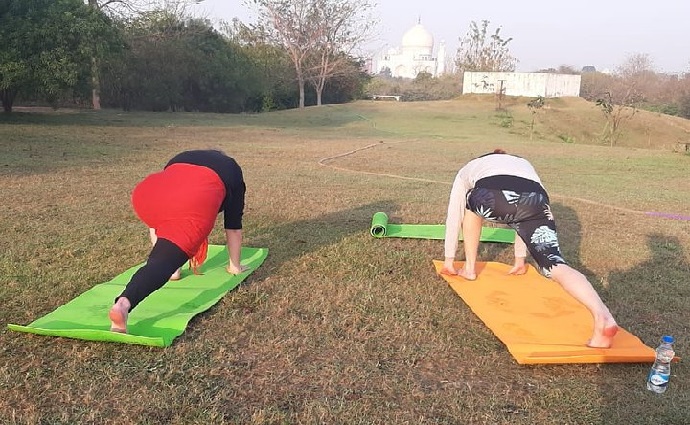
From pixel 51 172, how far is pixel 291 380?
23.1ft

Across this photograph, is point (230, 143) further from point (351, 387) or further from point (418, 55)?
point (418, 55)

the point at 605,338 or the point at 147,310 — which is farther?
the point at 147,310

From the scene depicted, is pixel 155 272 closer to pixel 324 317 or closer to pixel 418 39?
pixel 324 317

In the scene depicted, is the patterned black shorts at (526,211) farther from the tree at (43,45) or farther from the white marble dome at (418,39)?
the white marble dome at (418,39)

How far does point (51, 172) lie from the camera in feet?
27.4

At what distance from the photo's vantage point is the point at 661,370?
287 cm

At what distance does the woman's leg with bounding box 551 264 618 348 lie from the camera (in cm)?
307

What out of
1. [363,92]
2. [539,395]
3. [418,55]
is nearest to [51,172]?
[539,395]

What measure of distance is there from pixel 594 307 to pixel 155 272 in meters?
2.40

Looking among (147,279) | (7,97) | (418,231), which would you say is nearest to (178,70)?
(7,97)

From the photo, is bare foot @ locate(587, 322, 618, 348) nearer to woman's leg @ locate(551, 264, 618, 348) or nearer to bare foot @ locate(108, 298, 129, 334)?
woman's leg @ locate(551, 264, 618, 348)

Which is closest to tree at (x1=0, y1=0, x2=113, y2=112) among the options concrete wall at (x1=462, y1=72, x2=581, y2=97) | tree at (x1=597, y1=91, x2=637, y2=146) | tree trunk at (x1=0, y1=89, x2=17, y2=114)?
tree trunk at (x1=0, y1=89, x2=17, y2=114)

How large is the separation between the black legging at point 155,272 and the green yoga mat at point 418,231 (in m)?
2.68

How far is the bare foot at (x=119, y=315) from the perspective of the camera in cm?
298
